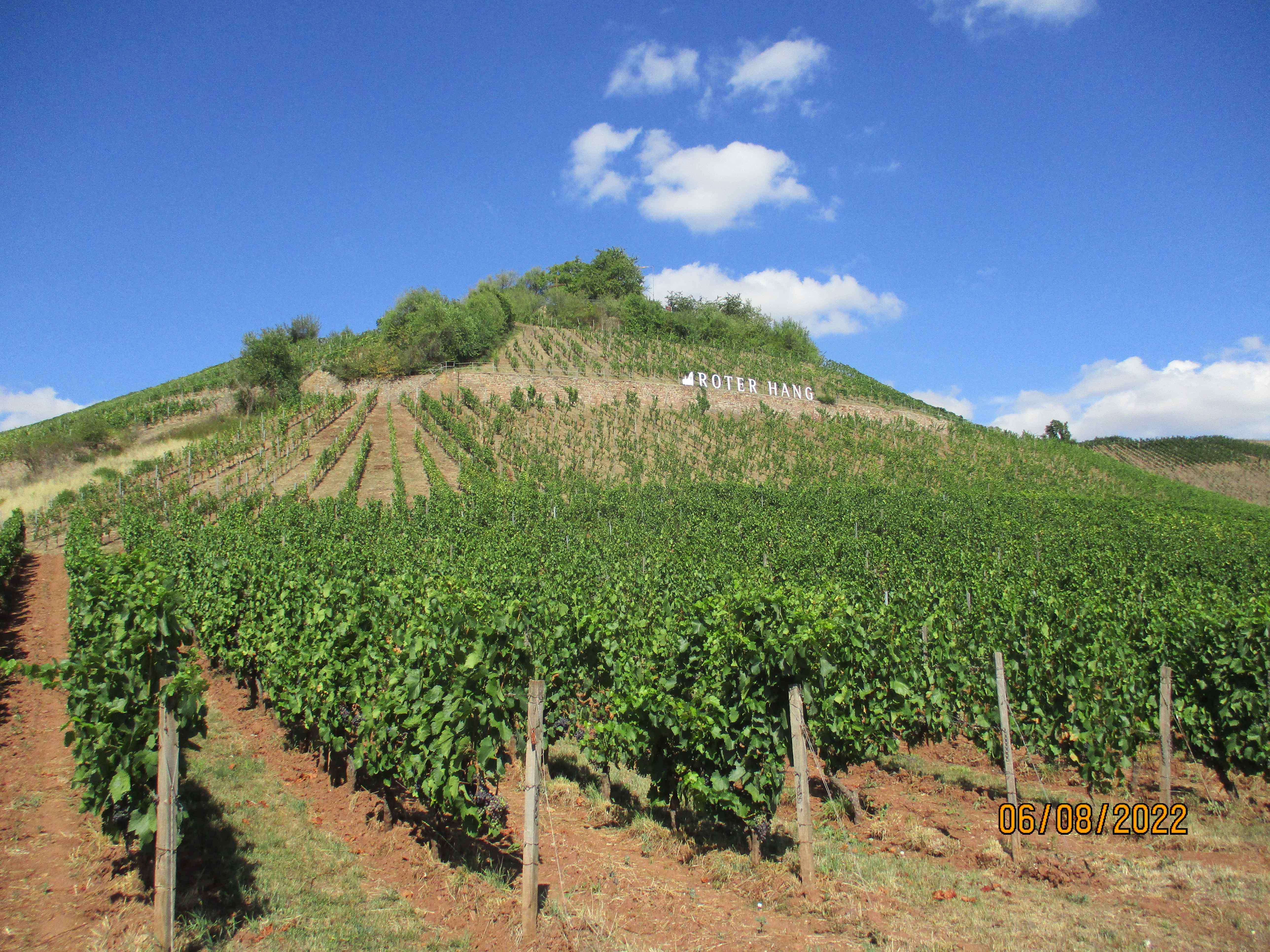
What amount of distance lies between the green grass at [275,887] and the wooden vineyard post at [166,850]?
322 millimetres

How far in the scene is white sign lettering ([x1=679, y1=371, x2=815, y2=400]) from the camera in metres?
54.6

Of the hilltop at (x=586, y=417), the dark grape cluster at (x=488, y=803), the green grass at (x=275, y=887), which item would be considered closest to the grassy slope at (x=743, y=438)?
the hilltop at (x=586, y=417)

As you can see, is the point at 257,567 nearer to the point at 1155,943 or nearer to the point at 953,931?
the point at 953,931

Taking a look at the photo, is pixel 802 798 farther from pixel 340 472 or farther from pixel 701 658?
pixel 340 472

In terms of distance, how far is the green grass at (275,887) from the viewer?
4.81m

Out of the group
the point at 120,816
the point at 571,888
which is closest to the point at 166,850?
the point at 120,816

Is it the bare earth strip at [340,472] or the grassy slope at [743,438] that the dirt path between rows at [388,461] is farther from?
the grassy slope at [743,438]

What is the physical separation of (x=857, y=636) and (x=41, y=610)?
19.3 meters

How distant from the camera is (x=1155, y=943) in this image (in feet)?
16.1

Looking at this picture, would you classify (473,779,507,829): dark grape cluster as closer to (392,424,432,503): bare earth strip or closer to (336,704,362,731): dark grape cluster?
(336,704,362,731): dark grape cluster

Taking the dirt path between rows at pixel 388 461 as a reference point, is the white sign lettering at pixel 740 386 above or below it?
above

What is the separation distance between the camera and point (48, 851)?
5863 millimetres

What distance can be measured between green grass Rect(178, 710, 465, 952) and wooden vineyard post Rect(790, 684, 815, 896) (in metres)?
2.67
